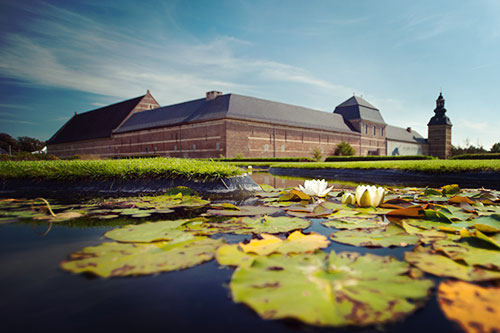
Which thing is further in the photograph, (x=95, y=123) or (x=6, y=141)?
(x=6, y=141)

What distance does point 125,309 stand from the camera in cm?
104

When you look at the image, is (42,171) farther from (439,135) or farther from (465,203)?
(439,135)

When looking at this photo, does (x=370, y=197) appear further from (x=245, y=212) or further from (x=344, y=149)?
(x=344, y=149)

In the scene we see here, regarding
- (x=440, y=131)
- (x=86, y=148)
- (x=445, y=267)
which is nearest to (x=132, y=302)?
(x=445, y=267)

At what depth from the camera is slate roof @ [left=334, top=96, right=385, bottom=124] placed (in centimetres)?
4209

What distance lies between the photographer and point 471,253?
4.88ft

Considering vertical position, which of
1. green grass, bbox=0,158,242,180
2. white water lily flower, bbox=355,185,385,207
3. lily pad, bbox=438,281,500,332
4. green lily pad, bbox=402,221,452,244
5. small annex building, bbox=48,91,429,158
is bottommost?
lily pad, bbox=438,281,500,332

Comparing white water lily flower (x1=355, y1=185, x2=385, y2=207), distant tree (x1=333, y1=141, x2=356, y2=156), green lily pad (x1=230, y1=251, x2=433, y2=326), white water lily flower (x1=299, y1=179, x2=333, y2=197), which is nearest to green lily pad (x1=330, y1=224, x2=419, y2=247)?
green lily pad (x1=230, y1=251, x2=433, y2=326)

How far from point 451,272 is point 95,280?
1583 millimetres

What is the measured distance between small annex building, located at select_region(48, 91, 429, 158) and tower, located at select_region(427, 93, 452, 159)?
12985 millimetres

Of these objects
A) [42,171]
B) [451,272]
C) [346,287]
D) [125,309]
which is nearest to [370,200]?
[451,272]

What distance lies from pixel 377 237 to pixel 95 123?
47057 millimetres

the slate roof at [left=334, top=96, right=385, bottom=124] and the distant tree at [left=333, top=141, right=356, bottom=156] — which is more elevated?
the slate roof at [left=334, top=96, right=385, bottom=124]

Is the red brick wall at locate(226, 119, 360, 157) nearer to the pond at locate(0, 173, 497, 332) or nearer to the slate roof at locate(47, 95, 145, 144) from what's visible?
the slate roof at locate(47, 95, 145, 144)
